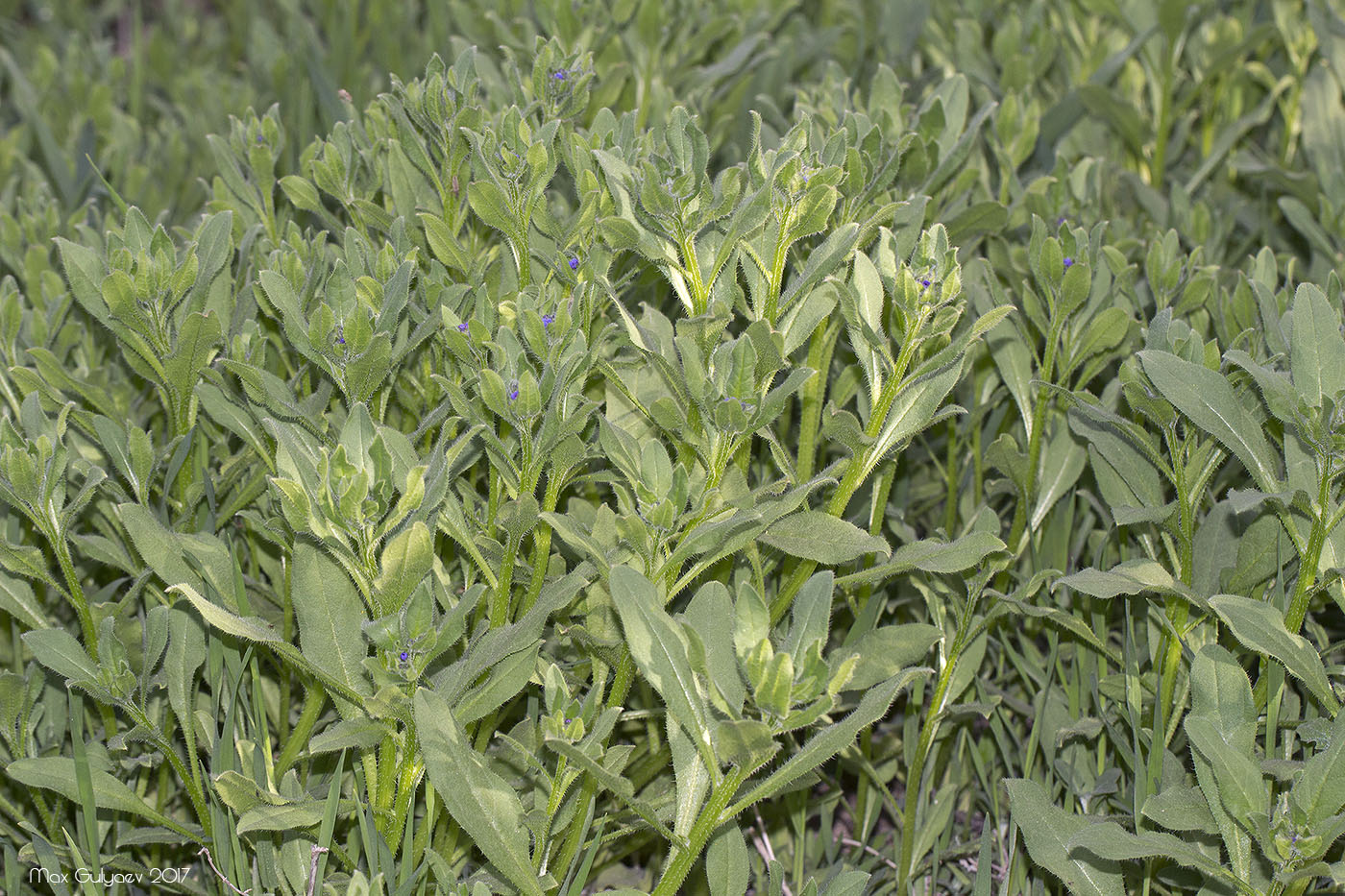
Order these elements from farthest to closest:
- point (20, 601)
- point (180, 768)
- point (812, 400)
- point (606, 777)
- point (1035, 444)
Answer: point (1035, 444)
point (812, 400)
point (20, 601)
point (180, 768)
point (606, 777)

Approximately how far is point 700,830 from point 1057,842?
0.69m

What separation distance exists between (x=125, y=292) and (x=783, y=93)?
2.16 metres

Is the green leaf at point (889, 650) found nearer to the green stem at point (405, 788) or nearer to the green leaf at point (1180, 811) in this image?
the green leaf at point (1180, 811)

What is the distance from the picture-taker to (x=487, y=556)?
2.24 metres

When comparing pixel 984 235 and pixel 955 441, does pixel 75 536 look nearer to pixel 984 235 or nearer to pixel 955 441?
pixel 955 441

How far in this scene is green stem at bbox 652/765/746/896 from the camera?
6.12ft

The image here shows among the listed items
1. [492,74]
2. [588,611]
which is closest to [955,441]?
[588,611]

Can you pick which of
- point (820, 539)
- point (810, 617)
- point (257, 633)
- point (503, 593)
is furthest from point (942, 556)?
point (257, 633)

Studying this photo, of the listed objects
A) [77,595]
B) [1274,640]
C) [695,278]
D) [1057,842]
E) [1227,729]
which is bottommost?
[1057,842]

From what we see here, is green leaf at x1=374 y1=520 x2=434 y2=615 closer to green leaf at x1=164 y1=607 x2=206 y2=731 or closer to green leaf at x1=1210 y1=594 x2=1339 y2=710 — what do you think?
green leaf at x1=164 y1=607 x2=206 y2=731

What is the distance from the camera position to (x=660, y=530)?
1.96m

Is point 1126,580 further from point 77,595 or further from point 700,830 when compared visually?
point 77,595

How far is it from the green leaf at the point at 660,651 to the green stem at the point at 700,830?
44mm

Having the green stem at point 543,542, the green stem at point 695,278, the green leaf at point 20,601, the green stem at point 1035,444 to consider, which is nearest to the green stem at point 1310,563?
the green stem at point 1035,444
